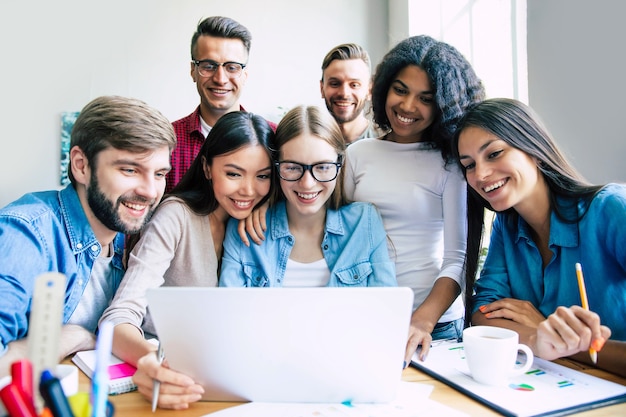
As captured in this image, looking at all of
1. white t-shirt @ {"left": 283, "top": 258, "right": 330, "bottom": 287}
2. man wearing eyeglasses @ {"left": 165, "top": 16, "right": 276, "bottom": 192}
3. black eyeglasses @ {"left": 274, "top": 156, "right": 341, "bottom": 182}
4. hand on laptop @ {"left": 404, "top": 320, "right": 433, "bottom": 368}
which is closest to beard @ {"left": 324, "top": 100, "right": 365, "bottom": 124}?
man wearing eyeglasses @ {"left": 165, "top": 16, "right": 276, "bottom": 192}

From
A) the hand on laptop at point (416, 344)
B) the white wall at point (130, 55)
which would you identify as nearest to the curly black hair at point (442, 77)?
the hand on laptop at point (416, 344)

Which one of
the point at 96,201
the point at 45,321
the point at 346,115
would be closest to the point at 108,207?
the point at 96,201

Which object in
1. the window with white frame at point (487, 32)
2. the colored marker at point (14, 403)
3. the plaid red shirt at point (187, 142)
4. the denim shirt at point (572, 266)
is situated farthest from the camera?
the window with white frame at point (487, 32)

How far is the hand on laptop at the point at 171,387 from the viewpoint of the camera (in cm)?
84

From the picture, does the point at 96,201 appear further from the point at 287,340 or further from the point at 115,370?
the point at 287,340

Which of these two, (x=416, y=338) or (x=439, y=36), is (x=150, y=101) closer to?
(x=439, y=36)

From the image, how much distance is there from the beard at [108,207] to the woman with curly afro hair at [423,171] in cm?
76

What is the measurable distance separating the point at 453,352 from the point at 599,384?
0.29 metres

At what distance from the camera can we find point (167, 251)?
1398 mm

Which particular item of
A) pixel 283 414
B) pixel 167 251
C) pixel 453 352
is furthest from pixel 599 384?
pixel 167 251

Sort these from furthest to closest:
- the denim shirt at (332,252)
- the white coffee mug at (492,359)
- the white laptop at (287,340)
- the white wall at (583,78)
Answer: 1. the white wall at (583,78)
2. the denim shirt at (332,252)
3. the white coffee mug at (492,359)
4. the white laptop at (287,340)

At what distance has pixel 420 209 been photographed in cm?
168

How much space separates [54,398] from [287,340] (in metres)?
0.36

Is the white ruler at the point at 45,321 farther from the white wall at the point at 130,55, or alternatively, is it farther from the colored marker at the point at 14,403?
the white wall at the point at 130,55
